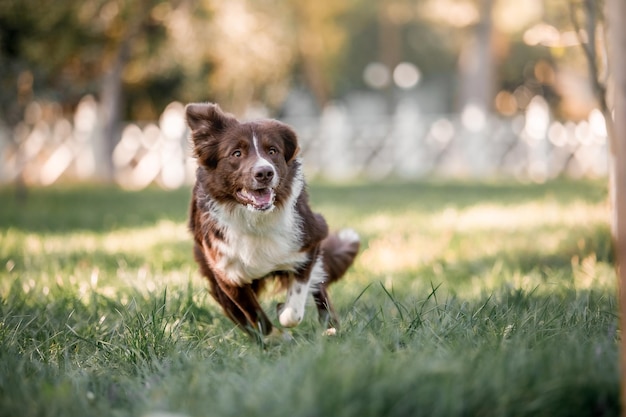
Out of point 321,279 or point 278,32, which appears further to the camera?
point 278,32

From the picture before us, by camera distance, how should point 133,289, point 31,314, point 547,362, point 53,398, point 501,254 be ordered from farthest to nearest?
point 501,254 < point 133,289 < point 31,314 < point 53,398 < point 547,362

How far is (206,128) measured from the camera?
4.84 metres

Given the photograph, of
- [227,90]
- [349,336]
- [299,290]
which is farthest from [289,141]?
[227,90]

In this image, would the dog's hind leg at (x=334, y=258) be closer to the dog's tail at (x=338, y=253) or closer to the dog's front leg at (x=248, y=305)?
the dog's tail at (x=338, y=253)

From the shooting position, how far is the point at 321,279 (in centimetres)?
501

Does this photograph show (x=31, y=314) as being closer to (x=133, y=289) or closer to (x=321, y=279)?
(x=133, y=289)

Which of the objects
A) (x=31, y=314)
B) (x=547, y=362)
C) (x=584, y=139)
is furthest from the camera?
(x=584, y=139)

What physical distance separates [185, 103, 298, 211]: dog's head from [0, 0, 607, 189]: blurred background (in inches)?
438

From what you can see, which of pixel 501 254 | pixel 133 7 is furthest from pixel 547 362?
pixel 133 7

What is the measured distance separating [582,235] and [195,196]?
14.5ft

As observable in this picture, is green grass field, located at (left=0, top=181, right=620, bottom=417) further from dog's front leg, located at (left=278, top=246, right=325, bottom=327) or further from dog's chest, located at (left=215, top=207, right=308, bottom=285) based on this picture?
dog's chest, located at (left=215, top=207, right=308, bottom=285)

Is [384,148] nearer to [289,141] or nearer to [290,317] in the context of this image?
[289,141]

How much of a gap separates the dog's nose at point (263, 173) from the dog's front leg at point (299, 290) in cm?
57

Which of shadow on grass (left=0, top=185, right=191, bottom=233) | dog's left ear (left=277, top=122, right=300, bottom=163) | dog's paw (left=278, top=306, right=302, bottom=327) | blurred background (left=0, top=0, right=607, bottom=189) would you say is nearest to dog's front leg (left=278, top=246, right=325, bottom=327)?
dog's paw (left=278, top=306, right=302, bottom=327)
